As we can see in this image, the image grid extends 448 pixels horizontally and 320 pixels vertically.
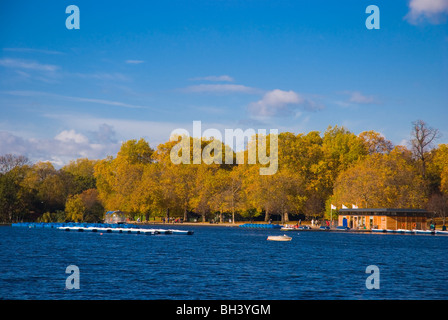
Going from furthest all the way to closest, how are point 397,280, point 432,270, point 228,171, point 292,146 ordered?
1. point 228,171
2. point 292,146
3. point 432,270
4. point 397,280

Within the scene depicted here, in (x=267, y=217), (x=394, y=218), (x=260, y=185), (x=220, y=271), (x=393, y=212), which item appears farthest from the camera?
(x=267, y=217)

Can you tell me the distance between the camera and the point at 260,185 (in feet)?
408

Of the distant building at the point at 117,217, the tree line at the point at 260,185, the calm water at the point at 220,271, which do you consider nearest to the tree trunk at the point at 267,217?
the tree line at the point at 260,185

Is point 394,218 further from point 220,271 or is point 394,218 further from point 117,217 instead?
point 117,217

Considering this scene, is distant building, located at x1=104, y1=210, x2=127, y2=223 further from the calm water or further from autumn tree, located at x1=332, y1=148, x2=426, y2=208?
the calm water

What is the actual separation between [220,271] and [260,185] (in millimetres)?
76222

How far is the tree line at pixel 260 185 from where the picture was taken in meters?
115

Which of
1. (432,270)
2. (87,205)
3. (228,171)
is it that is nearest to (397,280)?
(432,270)

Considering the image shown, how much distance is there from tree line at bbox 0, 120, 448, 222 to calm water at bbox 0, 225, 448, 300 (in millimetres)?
38753

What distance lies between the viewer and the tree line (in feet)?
377

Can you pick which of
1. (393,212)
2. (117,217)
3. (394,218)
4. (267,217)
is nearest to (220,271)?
(393,212)
